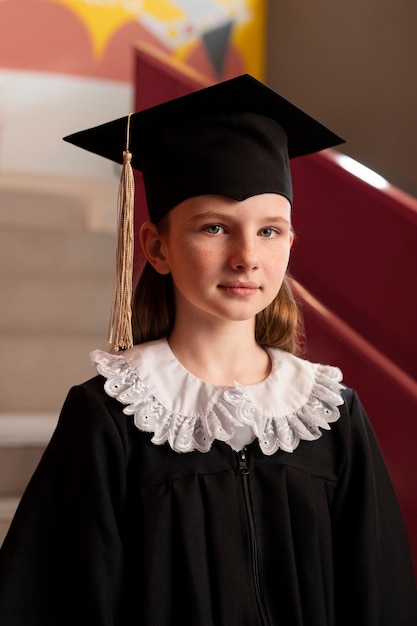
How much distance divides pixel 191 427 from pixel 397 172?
181 cm

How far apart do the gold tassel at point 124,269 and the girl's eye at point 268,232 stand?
0.77ft

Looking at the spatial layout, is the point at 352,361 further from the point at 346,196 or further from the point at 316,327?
the point at 346,196

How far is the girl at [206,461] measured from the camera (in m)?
1.40

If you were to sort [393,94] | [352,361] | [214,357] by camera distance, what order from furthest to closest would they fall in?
[393,94], [352,361], [214,357]

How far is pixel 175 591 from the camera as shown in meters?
1.41

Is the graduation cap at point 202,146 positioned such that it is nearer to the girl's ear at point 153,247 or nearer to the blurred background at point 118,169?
the girl's ear at point 153,247

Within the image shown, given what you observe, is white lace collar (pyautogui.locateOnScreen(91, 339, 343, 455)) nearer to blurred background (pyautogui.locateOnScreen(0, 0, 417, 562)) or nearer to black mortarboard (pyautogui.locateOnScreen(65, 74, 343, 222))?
black mortarboard (pyautogui.locateOnScreen(65, 74, 343, 222))

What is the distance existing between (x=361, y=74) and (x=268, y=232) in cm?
213

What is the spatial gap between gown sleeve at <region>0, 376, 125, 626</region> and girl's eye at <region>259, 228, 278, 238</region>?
39 cm

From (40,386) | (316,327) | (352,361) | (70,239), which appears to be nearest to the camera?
(352,361)

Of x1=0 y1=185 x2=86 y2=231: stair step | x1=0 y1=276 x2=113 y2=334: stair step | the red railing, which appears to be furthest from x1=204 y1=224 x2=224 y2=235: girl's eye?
x1=0 y1=185 x2=86 y2=231: stair step

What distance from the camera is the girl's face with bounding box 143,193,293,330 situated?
55.7 inches

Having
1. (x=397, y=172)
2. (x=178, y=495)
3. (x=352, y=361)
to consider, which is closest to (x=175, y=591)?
(x=178, y=495)

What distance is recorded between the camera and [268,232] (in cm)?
147
